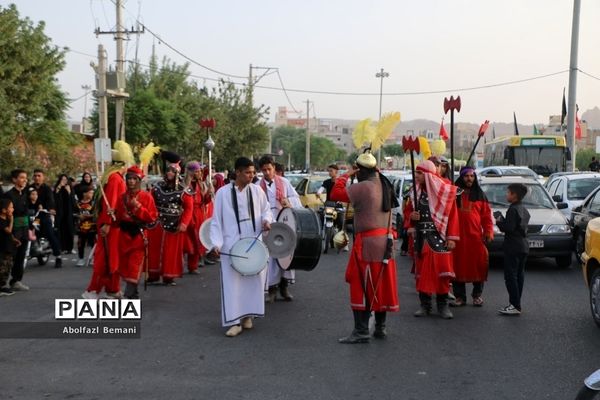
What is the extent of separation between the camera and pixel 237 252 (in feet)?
25.4

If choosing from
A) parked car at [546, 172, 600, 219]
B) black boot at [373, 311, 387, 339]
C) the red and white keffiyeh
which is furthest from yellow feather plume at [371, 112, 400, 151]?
parked car at [546, 172, 600, 219]

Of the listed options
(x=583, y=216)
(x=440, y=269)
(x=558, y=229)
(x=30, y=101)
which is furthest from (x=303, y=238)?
(x=30, y=101)

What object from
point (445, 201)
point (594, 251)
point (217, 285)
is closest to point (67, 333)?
point (217, 285)

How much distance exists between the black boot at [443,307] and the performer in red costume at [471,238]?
79 centimetres

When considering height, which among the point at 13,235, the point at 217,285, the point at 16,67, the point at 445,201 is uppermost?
the point at 16,67

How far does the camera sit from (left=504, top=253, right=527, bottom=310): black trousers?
8508mm

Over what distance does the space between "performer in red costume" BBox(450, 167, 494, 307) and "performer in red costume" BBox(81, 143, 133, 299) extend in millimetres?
4186

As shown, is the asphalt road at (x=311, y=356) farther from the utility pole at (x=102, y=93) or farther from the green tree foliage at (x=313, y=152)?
the green tree foliage at (x=313, y=152)

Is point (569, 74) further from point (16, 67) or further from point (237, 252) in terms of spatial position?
point (237, 252)

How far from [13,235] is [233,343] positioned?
441 cm

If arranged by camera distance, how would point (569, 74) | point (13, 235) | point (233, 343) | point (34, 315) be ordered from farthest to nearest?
point (569, 74), point (13, 235), point (34, 315), point (233, 343)

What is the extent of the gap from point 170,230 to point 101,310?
273cm

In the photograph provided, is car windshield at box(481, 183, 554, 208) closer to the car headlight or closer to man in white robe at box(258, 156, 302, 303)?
the car headlight

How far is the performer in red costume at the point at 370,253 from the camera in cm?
722
